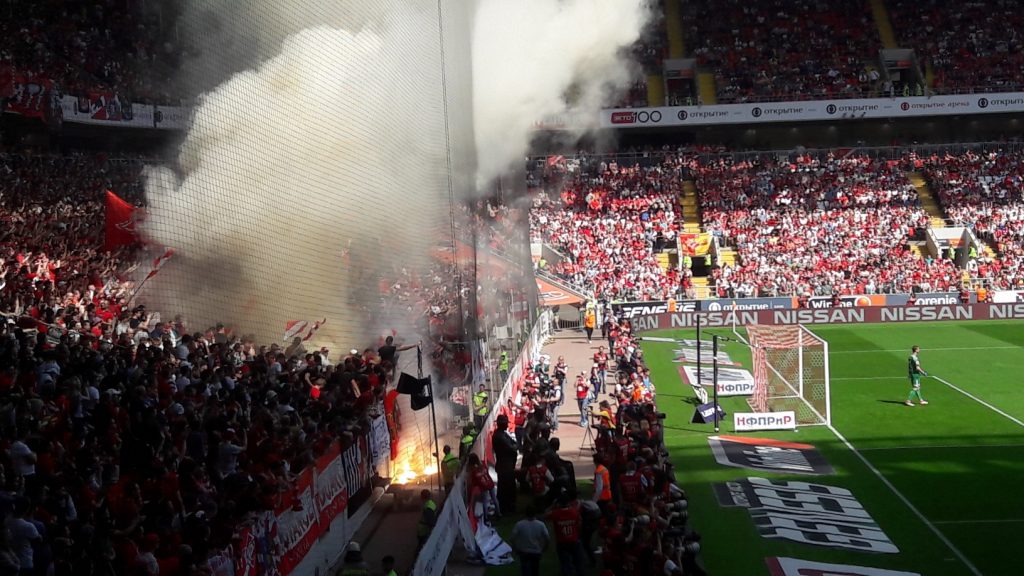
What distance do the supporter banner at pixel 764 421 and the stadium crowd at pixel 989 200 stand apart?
19.4m

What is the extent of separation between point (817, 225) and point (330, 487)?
1199 inches

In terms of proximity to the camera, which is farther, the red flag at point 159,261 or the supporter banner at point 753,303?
the supporter banner at point 753,303

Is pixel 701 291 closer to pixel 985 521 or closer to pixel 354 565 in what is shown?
pixel 985 521

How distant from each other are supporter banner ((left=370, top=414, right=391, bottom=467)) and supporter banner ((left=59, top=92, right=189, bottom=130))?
18070 mm

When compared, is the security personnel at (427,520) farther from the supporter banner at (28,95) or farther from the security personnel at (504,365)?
the supporter banner at (28,95)

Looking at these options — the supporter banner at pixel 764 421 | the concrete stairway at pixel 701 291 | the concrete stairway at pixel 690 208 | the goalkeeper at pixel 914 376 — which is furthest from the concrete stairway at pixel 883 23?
the supporter banner at pixel 764 421

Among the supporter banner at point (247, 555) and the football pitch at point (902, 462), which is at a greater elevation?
the supporter banner at point (247, 555)

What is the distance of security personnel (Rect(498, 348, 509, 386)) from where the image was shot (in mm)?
17969

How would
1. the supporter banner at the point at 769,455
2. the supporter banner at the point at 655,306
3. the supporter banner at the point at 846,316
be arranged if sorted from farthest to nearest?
the supporter banner at the point at 655,306
the supporter banner at the point at 846,316
the supporter banner at the point at 769,455

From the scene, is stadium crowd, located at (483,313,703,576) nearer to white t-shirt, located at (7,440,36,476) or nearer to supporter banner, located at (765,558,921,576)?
supporter banner, located at (765,558,921,576)

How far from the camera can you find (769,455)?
15.7 m

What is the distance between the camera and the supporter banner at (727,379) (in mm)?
20516

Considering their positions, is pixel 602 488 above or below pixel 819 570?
above

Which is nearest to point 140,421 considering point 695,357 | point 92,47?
point 695,357
